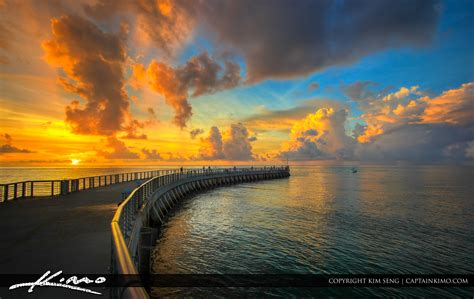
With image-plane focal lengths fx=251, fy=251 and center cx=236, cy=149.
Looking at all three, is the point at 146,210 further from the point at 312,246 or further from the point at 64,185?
the point at 312,246

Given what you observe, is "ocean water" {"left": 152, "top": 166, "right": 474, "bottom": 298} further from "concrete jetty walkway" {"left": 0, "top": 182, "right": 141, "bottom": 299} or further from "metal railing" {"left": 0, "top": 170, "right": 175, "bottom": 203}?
"metal railing" {"left": 0, "top": 170, "right": 175, "bottom": 203}

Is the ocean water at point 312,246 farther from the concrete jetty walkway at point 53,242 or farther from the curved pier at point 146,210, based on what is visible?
the concrete jetty walkway at point 53,242

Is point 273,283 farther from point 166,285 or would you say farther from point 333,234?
point 333,234

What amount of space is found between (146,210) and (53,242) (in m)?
8.63

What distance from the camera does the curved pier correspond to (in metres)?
3.28

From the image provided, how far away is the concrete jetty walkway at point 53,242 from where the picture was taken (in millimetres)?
6711

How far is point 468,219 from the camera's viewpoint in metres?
27.9

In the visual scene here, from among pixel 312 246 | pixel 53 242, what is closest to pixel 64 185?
pixel 53 242

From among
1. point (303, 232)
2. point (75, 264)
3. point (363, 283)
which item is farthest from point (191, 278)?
point (303, 232)

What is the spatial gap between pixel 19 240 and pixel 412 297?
53.5ft

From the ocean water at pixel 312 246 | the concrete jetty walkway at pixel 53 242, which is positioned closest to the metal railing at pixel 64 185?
the concrete jetty walkway at pixel 53 242

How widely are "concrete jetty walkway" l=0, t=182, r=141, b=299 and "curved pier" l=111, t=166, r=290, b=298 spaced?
1096 mm

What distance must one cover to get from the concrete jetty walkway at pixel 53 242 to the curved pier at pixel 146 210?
3.59ft

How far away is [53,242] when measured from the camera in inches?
348
